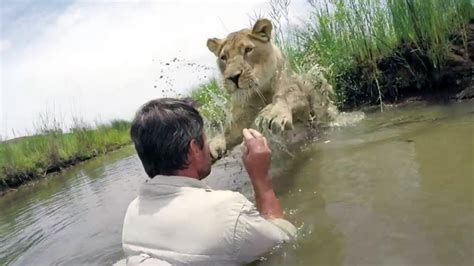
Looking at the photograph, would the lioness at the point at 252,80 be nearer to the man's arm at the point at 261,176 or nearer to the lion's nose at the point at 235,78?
the lion's nose at the point at 235,78

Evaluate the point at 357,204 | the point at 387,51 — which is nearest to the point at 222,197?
the point at 357,204

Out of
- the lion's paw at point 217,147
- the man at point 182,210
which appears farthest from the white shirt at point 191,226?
the lion's paw at point 217,147

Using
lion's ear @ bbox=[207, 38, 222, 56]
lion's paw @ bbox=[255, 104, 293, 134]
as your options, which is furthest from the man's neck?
lion's ear @ bbox=[207, 38, 222, 56]

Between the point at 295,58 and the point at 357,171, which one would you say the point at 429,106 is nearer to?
the point at 295,58

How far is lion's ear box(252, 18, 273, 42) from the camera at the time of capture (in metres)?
4.95

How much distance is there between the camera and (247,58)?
4.78 m

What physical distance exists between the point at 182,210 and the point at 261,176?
0.68 metres

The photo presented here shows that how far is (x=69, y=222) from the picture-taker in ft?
17.0

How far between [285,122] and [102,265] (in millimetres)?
1796

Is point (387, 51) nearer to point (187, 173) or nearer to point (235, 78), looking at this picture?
point (235, 78)

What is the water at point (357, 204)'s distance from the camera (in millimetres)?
2451

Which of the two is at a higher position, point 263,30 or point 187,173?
point 263,30

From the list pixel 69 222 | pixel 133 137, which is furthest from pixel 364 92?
pixel 133 137

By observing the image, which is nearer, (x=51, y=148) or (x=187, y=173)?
(x=187, y=173)
